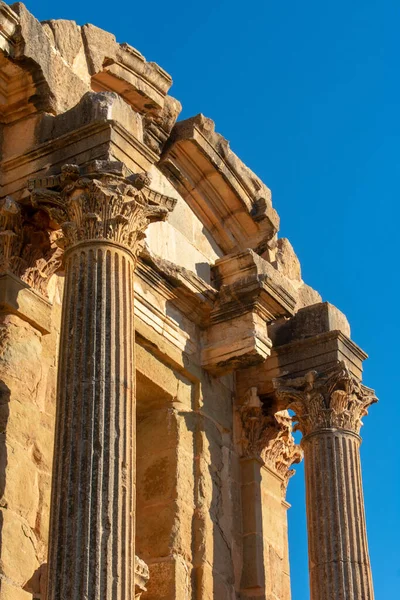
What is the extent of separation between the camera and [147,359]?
1519 centimetres

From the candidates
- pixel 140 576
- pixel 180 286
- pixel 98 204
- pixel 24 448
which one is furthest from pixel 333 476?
pixel 98 204

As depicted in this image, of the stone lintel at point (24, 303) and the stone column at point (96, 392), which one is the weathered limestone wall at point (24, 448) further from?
the stone column at point (96, 392)

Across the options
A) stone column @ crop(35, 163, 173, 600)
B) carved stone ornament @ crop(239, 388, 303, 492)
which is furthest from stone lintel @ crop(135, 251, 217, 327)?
stone column @ crop(35, 163, 173, 600)

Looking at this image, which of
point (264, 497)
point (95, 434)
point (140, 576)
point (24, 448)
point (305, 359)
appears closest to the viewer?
point (95, 434)

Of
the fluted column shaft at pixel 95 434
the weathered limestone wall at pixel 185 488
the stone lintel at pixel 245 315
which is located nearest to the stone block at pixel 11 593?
the fluted column shaft at pixel 95 434

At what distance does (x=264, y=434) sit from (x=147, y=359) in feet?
6.81

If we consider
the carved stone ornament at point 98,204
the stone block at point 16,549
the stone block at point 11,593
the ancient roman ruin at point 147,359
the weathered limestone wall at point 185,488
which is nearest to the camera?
the ancient roman ruin at point 147,359

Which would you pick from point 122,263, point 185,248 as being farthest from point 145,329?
point 122,263

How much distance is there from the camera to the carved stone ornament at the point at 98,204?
41.1ft

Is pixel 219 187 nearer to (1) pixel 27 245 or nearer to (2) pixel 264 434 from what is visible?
(2) pixel 264 434

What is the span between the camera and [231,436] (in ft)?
53.5

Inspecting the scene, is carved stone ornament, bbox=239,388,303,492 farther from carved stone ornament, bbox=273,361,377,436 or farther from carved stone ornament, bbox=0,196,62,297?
carved stone ornament, bbox=0,196,62,297

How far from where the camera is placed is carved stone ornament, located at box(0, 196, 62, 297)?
Answer: 13180mm

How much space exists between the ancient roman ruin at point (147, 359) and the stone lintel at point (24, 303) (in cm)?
2
